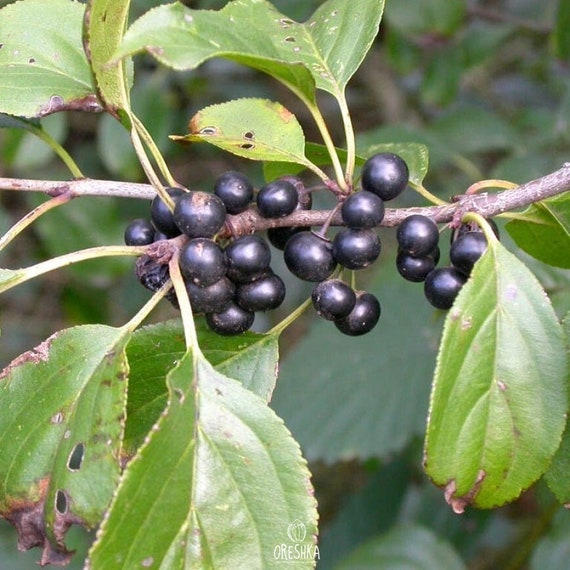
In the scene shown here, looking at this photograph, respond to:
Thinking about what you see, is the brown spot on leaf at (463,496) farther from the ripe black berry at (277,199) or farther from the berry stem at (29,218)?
the berry stem at (29,218)

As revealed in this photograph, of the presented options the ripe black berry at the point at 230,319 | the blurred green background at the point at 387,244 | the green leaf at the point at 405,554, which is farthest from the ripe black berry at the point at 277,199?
the green leaf at the point at 405,554

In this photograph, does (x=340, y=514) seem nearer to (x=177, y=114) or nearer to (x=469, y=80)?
(x=177, y=114)

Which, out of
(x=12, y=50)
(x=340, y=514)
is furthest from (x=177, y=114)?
(x=12, y=50)

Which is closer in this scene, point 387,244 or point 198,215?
point 198,215

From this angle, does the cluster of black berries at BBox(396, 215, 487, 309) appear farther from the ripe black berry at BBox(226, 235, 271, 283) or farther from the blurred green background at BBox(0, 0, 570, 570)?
the blurred green background at BBox(0, 0, 570, 570)

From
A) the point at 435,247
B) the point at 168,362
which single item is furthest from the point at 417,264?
the point at 168,362

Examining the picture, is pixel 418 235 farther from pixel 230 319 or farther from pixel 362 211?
pixel 230 319
